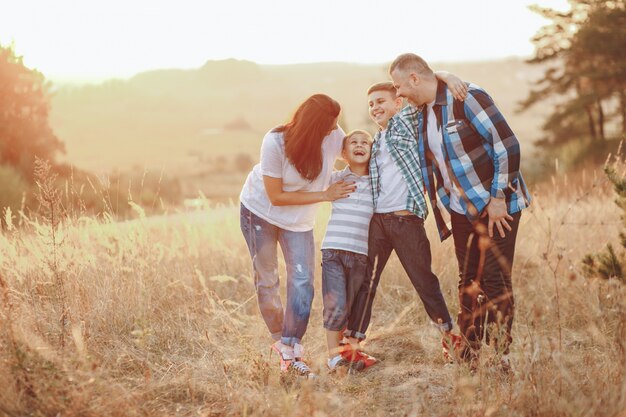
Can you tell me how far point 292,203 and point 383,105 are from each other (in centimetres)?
89

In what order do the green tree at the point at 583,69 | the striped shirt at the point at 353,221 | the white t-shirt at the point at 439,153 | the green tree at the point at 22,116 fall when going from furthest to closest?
the green tree at the point at 583,69
the green tree at the point at 22,116
the striped shirt at the point at 353,221
the white t-shirt at the point at 439,153

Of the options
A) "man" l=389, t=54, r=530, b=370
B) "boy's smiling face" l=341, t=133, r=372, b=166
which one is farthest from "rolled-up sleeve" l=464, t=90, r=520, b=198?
"boy's smiling face" l=341, t=133, r=372, b=166

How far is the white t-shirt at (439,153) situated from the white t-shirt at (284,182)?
59 cm

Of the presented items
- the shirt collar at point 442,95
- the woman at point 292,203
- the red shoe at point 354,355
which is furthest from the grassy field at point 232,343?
the shirt collar at point 442,95

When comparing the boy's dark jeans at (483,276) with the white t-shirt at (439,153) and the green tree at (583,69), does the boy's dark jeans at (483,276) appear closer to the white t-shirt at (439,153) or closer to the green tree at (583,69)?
the white t-shirt at (439,153)

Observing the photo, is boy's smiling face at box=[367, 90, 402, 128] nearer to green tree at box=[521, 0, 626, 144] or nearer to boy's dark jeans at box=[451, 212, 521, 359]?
boy's dark jeans at box=[451, 212, 521, 359]

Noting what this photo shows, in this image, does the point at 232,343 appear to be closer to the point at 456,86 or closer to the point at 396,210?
the point at 396,210

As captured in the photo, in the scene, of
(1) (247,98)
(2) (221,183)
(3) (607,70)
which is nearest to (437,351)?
(3) (607,70)

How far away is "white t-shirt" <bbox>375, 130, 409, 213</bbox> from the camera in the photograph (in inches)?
165

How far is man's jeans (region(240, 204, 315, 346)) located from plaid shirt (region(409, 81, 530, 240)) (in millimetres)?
1055

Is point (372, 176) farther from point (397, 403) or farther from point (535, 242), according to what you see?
point (535, 242)

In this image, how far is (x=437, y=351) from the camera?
4.77 m

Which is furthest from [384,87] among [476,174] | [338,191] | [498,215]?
[498,215]

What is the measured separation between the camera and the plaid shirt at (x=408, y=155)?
4.16 meters
